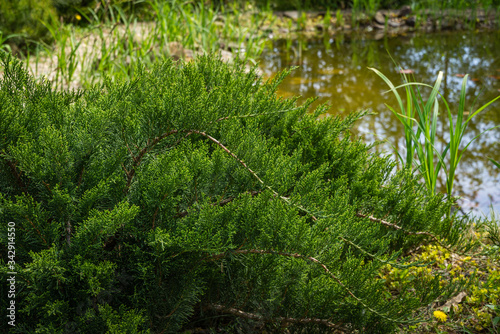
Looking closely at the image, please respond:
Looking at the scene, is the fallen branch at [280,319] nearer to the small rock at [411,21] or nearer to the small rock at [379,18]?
the small rock at [379,18]

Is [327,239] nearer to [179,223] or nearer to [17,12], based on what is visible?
[179,223]

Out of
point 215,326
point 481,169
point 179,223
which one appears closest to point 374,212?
point 215,326

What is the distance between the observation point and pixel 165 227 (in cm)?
128

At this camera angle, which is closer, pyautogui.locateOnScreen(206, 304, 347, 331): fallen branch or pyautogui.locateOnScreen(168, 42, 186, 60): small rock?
pyautogui.locateOnScreen(206, 304, 347, 331): fallen branch

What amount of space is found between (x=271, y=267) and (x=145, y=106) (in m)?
0.68

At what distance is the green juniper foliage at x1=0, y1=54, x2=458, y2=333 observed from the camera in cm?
115

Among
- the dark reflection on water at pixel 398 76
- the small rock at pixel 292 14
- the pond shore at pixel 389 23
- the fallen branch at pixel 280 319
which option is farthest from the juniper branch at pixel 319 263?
the small rock at pixel 292 14

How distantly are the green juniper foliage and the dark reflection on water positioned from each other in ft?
4.93

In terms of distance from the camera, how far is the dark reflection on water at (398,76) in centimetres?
347

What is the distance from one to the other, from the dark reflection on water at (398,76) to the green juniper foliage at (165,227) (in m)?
1.50

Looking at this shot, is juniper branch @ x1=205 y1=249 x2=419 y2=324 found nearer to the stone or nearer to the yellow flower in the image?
the yellow flower

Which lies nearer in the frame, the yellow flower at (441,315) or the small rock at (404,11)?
the yellow flower at (441,315)

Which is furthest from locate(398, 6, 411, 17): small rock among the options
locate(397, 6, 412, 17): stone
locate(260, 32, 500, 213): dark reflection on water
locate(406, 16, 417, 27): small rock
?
locate(260, 32, 500, 213): dark reflection on water

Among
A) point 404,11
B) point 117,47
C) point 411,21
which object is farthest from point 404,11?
point 117,47
